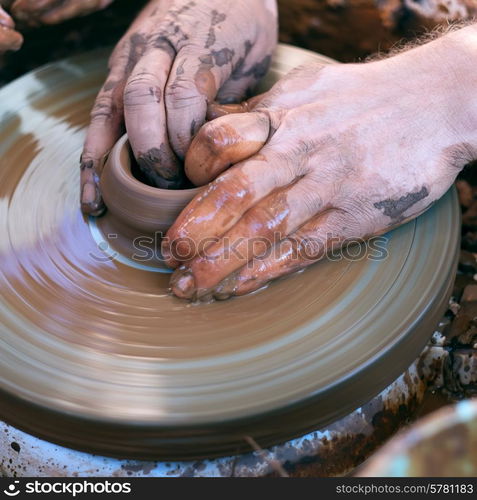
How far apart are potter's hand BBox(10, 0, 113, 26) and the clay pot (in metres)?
0.69

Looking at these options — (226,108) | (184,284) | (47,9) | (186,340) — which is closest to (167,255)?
(184,284)

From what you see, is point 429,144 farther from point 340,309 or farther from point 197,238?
point 197,238

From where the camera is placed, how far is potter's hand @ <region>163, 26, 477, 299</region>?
1119mm

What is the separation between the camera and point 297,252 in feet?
3.81

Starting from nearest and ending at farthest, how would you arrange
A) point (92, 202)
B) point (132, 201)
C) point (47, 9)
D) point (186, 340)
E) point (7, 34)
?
point (186, 340) → point (132, 201) → point (92, 202) → point (7, 34) → point (47, 9)

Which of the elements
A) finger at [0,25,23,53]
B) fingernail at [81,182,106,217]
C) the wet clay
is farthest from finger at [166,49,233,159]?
finger at [0,25,23,53]

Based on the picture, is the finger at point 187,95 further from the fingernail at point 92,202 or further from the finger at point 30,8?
the finger at point 30,8

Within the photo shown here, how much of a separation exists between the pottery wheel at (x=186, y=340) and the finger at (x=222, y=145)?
0.72ft

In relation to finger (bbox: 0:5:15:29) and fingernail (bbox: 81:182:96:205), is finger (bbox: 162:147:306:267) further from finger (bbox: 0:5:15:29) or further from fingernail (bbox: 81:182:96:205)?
finger (bbox: 0:5:15:29)

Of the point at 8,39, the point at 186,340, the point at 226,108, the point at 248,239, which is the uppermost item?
the point at 8,39

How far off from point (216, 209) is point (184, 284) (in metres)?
0.15

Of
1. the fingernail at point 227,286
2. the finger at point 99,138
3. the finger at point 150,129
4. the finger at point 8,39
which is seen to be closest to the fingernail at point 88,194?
the finger at point 99,138

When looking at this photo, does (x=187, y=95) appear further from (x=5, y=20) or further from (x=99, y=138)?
(x=5, y=20)

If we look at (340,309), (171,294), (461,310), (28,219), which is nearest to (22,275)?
(28,219)
